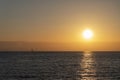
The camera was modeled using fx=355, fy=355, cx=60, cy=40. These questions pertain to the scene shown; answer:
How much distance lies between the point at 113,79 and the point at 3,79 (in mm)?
23220

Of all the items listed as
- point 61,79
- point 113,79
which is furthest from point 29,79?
point 113,79

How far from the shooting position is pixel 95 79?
7556 cm

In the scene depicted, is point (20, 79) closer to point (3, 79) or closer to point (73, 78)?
point (3, 79)

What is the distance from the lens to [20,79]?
75125 millimetres

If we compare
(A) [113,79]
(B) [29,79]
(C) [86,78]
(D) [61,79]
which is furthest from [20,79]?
(A) [113,79]

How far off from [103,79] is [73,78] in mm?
6529

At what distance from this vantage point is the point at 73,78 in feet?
253

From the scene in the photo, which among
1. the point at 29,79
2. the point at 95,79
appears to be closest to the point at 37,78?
the point at 29,79

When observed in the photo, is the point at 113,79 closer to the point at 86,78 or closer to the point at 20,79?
the point at 86,78

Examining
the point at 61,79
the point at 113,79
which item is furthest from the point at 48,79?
the point at 113,79

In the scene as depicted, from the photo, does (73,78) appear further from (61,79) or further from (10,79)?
(10,79)

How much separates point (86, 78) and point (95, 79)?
9.65 ft

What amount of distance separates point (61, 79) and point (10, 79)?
10.7 m

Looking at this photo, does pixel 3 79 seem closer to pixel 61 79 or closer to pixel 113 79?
pixel 61 79
